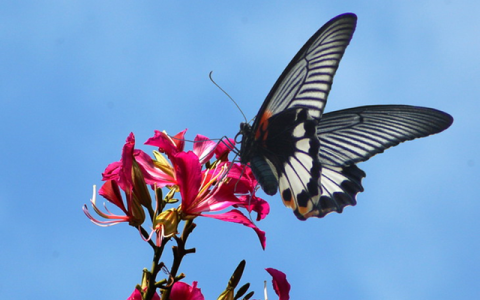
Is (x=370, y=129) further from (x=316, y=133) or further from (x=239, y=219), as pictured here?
(x=239, y=219)

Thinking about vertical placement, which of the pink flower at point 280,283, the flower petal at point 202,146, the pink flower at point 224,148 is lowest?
the pink flower at point 280,283

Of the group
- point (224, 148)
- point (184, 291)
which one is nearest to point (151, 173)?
point (224, 148)

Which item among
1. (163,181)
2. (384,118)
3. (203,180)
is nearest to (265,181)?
(203,180)

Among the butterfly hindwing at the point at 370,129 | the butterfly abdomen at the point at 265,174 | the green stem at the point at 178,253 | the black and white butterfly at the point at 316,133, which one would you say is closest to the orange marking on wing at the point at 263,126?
the black and white butterfly at the point at 316,133

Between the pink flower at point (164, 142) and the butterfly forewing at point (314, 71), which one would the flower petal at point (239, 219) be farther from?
the butterfly forewing at point (314, 71)

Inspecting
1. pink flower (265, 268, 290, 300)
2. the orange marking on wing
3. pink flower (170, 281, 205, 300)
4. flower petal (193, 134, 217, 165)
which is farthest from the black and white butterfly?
pink flower (170, 281, 205, 300)

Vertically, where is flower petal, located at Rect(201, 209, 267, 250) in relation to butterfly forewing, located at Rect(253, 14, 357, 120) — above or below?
below

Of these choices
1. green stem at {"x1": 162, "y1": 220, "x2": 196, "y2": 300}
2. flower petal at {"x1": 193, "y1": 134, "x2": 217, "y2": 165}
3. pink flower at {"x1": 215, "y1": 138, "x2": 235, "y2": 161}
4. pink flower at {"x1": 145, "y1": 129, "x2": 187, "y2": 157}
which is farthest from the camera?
flower petal at {"x1": 193, "y1": 134, "x2": 217, "y2": 165}

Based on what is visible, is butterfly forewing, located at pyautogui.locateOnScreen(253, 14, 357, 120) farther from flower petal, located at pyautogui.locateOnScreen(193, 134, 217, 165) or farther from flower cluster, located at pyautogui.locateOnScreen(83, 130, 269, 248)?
flower cluster, located at pyautogui.locateOnScreen(83, 130, 269, 248)

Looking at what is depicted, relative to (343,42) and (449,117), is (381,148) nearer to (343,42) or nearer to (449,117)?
(449,117)
